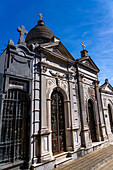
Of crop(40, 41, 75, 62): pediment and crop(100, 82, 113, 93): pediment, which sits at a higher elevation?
crop(40, 41, 75, 62): pediment

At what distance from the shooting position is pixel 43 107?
17.2 ft

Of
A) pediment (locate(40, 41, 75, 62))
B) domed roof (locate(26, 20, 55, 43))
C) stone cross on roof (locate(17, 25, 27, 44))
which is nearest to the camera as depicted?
stone cross on roof (locate(17, 25, 27, 44))

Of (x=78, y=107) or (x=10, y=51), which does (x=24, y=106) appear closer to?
(x=10, y=51)

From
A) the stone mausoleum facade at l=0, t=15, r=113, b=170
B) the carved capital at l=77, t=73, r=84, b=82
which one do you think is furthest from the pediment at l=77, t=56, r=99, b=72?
the carved capital at l=77, t=73, r=84, b=82

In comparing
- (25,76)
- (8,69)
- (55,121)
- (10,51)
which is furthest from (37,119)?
(10,51)

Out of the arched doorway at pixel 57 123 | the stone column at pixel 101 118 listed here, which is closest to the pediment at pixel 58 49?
the arched doorway at pixel 57 123

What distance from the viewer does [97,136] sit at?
8.20 metres

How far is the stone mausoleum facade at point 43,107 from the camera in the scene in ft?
14.1

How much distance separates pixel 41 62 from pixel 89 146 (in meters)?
5.93

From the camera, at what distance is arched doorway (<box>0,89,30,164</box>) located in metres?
4.01

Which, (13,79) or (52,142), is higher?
(13,79)

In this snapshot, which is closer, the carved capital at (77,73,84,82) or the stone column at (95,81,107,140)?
the carved capital at (77,73,84,82)

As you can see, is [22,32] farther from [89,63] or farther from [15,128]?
[89,63]

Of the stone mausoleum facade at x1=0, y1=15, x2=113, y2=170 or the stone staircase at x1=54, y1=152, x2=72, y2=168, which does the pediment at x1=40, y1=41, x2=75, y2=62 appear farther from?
the stone staircase at x1=54, y1=152, x2=72, y2=168
